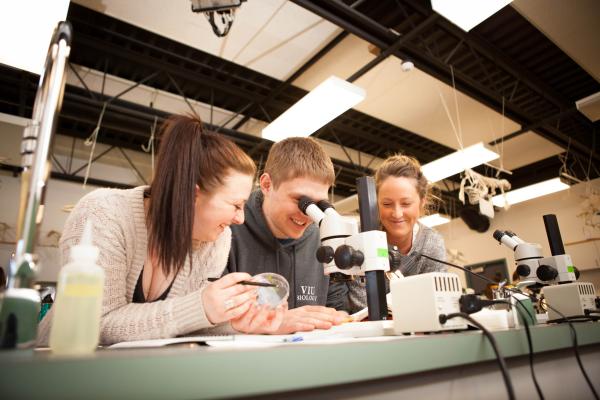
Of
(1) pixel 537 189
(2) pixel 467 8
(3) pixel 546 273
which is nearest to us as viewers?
(3) pixel 546 273

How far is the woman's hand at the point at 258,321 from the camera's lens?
102cm

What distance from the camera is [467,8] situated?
233 centimetres

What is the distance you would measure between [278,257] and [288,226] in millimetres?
159

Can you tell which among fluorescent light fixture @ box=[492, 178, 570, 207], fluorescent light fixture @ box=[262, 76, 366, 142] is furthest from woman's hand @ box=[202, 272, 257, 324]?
fluorescent light fixture @ box=[492, 178, 570, 207]

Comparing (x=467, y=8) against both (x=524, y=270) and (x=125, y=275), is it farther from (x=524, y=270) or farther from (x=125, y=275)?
(x=125, y=275)

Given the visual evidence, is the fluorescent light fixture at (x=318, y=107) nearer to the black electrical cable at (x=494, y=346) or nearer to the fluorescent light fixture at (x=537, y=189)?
the black electrical cable at (x=494, y=346)

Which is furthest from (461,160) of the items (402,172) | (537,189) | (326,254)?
(326,254)

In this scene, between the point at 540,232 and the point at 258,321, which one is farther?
the point at 540,232

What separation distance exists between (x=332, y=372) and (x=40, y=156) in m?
0.46

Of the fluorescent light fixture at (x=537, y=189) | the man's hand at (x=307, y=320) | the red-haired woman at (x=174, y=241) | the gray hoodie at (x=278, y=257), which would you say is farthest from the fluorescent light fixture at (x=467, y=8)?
the fluorescent light fixture at (x=537, y=189)

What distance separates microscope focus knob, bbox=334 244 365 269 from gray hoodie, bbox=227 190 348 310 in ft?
2.46

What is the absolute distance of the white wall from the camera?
7012 millimetres

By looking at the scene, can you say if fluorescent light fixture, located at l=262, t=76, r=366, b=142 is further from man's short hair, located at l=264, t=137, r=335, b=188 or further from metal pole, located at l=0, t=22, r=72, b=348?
metal pole, located at l=0, t=22, r=72, b=348

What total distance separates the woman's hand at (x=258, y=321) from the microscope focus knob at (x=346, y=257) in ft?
0.78
